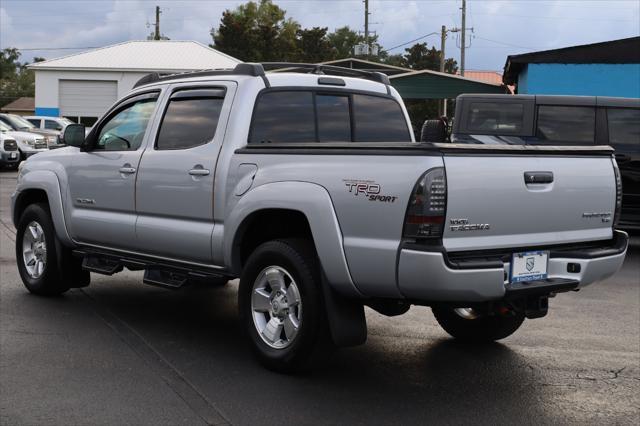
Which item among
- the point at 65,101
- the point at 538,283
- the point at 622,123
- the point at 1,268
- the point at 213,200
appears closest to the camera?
the point at 538,283

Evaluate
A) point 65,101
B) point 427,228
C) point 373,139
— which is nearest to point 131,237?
point 373,139

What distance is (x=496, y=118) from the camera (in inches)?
455

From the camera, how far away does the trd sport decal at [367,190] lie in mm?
4504

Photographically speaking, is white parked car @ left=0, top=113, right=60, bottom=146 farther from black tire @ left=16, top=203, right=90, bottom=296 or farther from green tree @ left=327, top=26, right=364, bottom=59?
green tree @ left=327, top=26, right=364, bottom=59

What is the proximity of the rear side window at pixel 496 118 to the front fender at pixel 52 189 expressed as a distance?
641 cm

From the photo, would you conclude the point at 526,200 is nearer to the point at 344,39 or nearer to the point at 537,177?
the point at 537,177

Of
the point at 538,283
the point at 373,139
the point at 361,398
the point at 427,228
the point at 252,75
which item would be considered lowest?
the point at 361,398

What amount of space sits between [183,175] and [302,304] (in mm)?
1527

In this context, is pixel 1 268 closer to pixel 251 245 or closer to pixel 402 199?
pixel 251 245

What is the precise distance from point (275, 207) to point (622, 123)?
764cm

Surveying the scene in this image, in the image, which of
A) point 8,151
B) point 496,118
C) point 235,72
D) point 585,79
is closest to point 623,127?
point 496,118

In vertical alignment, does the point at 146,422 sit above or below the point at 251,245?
below

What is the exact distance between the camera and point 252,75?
5.85 metres

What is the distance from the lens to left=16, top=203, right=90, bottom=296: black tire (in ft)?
24.1
